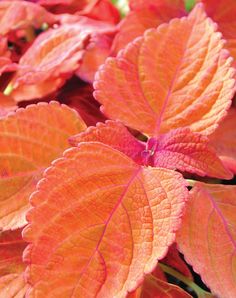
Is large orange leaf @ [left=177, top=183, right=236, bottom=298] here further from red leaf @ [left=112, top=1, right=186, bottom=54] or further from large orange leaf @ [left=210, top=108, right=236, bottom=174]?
red leaf @ [left=112, top=1, right=186, bottom=54]

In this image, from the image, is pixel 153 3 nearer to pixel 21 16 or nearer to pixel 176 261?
pixel 21 16

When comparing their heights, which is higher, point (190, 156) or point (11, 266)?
point (190, 156)

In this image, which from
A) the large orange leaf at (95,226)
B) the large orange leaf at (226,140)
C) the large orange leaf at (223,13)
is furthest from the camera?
the large orange leaf at (223,13)

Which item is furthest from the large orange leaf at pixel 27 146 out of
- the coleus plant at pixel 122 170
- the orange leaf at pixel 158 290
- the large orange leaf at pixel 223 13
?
the large orange leaf at pixel 223 13

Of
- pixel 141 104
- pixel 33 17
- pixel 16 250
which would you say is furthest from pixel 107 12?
pixel 16 250

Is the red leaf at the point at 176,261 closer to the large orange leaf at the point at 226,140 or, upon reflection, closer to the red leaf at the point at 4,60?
the large orange leaf at the point at 226,140

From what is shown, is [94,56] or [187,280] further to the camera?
[94,56]

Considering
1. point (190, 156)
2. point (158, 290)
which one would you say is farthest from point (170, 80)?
point (158, 290)
